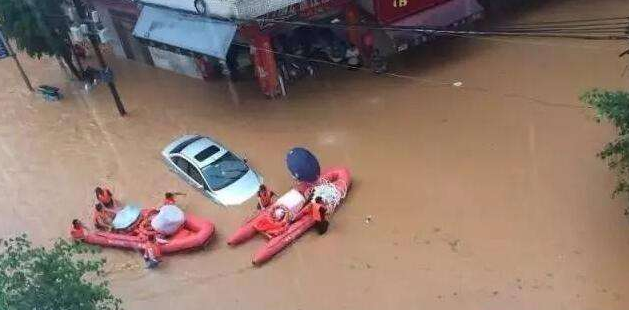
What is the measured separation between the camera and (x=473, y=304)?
9758mm

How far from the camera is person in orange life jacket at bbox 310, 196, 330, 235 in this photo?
37.7ft

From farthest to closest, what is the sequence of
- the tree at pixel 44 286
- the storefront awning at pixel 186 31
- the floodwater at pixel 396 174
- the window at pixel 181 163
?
the storefront awning at pixel 186 31
the window at pixel 181 163
the floodwater at pixel 396 174
the tree at pixel 44 286

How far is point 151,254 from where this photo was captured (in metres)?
11.7

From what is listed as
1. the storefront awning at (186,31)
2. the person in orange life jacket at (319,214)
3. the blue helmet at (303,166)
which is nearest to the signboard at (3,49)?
the storefront awning at (186,31)

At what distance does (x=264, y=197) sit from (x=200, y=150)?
2063mm

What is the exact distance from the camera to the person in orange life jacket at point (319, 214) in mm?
11492

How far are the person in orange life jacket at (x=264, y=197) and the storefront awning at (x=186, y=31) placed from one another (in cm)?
376

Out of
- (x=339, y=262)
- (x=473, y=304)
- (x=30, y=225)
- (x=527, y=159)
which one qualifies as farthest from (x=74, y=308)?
(x=527, y=159)

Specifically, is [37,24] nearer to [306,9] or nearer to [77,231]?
[77,231]

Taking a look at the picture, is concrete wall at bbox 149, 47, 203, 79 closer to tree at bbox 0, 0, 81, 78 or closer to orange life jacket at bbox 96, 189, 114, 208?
tree at bbox 0, 0, 81, 78

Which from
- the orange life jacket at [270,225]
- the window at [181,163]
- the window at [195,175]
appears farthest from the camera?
the window at [181,163]

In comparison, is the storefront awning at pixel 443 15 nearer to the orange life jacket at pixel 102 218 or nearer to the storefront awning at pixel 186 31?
the storefront awning at pixel 186 31

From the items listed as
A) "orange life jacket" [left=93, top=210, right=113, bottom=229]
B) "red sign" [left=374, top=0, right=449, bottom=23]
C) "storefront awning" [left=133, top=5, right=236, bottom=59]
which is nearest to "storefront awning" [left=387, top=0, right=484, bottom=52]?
"red sign" [left=374, top=0, right=449, bottom=23]

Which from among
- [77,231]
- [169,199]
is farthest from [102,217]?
[169,199]
